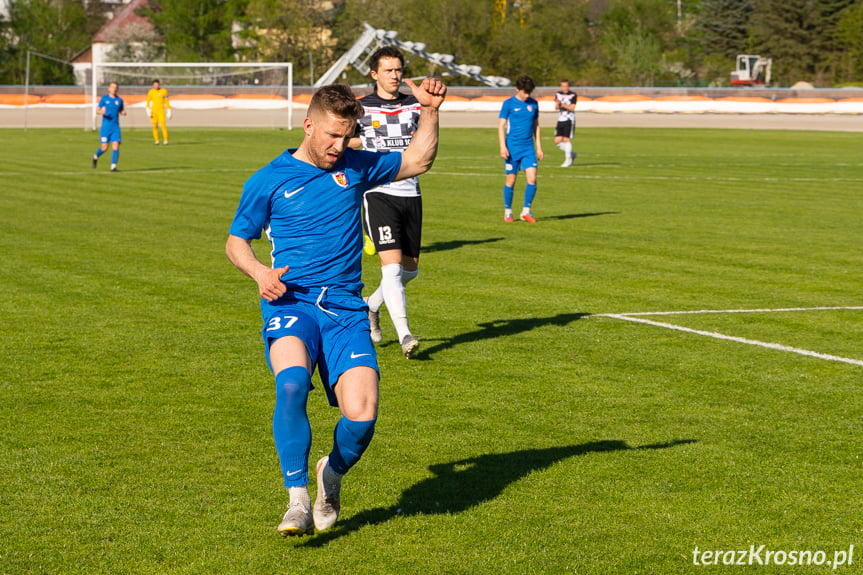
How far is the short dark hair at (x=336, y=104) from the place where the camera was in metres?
4.82

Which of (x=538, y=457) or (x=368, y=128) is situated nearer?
(x=538, y=457)

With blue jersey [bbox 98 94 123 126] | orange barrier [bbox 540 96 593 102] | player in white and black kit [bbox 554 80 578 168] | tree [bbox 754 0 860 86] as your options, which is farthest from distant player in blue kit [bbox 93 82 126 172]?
tree [bbox 754 0 860 86]

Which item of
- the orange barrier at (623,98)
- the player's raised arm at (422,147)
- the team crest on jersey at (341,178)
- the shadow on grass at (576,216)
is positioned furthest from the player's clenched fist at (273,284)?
the orange barrier at (623,98)

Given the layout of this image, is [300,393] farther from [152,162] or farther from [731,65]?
[731,65]

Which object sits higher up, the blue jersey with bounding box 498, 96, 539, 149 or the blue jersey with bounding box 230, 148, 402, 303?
the blue jersey with bounding box 498, 96, 539, 149

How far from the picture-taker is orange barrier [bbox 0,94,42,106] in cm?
5566

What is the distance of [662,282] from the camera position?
12.3m

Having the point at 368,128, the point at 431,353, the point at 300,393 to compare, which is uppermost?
the point at 368,128

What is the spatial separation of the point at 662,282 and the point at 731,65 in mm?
94136

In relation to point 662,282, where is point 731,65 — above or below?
above

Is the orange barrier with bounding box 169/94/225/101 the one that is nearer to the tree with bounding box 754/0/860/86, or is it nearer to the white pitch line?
the white pitch line

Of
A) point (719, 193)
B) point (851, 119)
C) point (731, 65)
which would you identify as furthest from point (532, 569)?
point (731, 65)

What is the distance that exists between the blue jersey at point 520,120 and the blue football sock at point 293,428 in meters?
12.9
